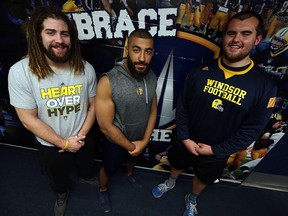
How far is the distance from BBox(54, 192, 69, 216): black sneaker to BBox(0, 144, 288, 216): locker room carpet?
0.24 ft

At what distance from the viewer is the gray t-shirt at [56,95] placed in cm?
132

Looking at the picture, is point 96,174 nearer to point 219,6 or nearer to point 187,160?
point 187,160

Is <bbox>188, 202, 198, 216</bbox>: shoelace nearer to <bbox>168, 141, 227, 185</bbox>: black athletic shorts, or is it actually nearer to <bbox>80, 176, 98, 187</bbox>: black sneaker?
<bbox>168, 141, 227, 185</bbox>: black athletic shorts

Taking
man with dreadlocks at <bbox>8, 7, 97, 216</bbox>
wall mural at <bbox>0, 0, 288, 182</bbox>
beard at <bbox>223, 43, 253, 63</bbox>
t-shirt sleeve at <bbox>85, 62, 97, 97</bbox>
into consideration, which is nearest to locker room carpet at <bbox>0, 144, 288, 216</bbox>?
man with dreadlocks at <bbox>8, 7, 97, 216</bbox>

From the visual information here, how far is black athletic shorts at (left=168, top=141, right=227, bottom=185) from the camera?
5.54 ft

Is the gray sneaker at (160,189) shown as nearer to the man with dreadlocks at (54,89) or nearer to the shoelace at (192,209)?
the shoelace at (192,209)

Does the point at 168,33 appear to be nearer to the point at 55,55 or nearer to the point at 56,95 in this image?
the point at 55,55

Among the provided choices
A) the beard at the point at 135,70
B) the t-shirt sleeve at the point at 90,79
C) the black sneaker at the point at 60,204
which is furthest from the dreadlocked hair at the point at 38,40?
the black sneaker at the point at 60,204

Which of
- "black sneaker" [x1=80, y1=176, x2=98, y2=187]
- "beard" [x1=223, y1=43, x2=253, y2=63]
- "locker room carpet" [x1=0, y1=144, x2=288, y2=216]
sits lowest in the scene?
"locker room carpet" [x1=0, y1=144, x2=288, y2=216]

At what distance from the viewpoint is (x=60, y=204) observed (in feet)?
6.30

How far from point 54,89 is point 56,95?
0.14 ft

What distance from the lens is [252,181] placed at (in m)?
2.39

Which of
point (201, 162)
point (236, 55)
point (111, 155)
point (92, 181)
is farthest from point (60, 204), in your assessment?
point (236, 55)

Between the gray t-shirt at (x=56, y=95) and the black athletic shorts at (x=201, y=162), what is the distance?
92 cm
